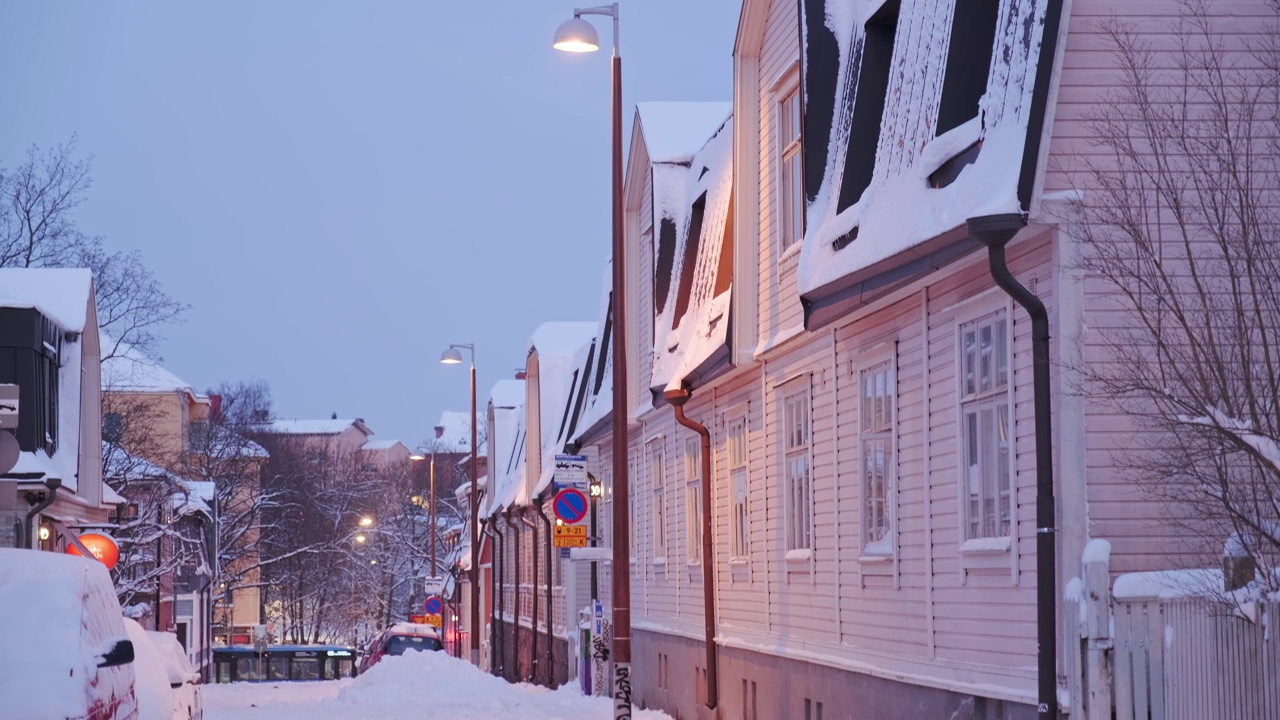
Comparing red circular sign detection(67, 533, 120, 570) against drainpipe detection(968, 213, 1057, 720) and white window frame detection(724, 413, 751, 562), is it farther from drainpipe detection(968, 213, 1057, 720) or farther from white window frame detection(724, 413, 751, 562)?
drainpipe detection(968, 213, 1057, 720)

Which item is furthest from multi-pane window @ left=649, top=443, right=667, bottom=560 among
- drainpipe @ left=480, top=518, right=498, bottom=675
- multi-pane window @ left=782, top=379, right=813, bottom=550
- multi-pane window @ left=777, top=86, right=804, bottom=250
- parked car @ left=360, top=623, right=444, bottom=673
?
drainpipe @ left=480, top=518, right=498, bottom=675

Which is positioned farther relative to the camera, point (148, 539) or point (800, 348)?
point (148, 539)

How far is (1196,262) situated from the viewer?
34.0 ft

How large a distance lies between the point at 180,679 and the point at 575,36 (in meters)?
7.85

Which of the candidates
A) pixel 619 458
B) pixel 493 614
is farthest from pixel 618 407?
pixel 493 614

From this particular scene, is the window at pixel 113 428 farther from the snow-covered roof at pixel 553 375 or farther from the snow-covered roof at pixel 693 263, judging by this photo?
the snow-covered roof at pixel 693 263

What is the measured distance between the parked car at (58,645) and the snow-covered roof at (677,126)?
15.4 meters

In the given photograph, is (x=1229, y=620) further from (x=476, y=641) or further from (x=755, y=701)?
(x=476, y=641)

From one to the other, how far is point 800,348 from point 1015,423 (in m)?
6.06

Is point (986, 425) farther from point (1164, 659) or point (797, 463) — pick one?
point (797, 463)

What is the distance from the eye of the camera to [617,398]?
747 inches

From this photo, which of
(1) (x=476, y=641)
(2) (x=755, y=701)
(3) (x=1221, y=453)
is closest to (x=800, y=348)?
(2) (x=755, y=701)

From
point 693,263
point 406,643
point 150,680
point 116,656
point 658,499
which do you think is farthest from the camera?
point 406,643

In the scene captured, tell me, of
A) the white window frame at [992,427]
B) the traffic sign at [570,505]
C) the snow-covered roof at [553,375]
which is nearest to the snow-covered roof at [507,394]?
the snow-covered roof at [553,375]
